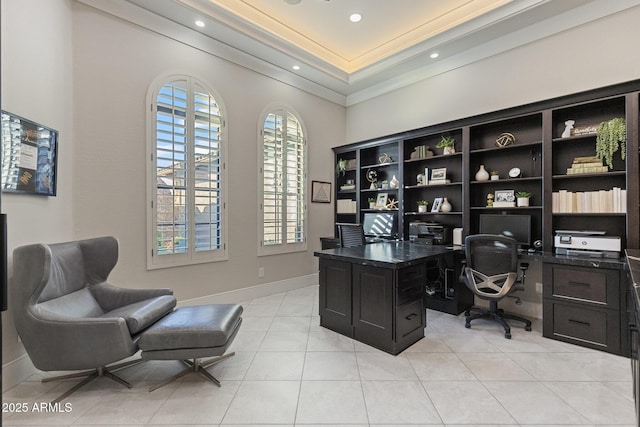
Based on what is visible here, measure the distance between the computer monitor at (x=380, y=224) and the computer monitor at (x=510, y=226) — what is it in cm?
131

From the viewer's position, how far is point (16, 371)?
2.19 metres

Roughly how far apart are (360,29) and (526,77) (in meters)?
2.26

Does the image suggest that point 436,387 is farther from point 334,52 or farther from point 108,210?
point 334,52

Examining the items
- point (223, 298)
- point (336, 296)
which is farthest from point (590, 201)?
point (223, 298)

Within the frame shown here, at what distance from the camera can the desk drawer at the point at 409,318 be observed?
2.64m

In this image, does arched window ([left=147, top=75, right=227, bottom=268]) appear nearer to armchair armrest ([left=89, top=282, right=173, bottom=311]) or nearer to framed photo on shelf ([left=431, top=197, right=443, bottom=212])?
armchair armrest ([left=89, top=282, right=173, bottom=311])

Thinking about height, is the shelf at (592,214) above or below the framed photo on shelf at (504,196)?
below

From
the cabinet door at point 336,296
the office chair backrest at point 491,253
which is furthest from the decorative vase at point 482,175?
the cabinet door at point 336,296

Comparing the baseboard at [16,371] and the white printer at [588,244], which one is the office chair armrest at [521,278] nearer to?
the white printer at [588,244]

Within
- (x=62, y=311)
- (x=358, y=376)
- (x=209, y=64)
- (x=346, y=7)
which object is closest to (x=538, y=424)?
(x=358, y=376)

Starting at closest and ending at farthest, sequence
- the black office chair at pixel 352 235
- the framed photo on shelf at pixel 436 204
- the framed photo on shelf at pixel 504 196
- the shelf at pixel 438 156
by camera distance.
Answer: the framed photo on shelf at pixel 504 196 → the shelf at pixel 438 156 → the black office chair at pixel 352 235 → the framed photo on shelf at pixel 436 204

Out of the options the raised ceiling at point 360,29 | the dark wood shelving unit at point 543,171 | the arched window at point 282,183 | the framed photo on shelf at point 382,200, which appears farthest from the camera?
the framed photo on shelf at point 382,200

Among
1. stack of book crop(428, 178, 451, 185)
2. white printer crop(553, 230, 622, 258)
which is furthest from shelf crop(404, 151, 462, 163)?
white printer crop(553, 230, 622, 258)

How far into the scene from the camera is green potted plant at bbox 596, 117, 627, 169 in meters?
2.81
